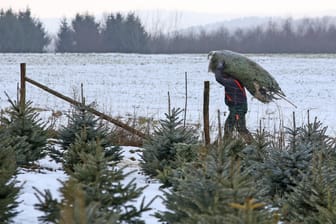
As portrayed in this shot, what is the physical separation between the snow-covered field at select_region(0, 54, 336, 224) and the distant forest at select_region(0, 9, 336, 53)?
33722 millimetres

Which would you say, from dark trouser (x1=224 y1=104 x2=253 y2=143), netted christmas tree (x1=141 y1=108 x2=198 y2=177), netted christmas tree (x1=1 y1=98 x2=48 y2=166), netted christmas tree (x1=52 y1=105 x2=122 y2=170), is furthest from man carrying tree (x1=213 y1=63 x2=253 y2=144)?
netted christmas tree (x1=1 y1=98 x2=48 y2=166)

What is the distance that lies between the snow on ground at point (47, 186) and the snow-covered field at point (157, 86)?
1254 mm

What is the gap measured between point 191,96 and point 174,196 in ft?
76.8

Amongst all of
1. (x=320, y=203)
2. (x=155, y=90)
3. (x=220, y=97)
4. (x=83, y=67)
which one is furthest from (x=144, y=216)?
(x=83, y=67)

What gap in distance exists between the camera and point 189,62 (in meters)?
46.4

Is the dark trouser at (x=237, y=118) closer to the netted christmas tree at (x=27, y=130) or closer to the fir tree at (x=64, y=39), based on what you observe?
the netted christmas tree at (x=27, y=130)

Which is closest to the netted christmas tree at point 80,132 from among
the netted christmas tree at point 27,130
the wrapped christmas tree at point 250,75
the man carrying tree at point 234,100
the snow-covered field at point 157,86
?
the netted christmas tree at point 27,130

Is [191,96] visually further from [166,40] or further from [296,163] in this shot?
[166,40]

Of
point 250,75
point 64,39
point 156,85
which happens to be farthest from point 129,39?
point 250,75

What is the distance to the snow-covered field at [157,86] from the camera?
68.3ft

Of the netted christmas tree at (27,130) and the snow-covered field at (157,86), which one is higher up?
the netted christmas tree at (27,130)

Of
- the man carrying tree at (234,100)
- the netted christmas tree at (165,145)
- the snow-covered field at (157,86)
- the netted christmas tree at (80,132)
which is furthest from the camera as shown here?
the snow-covered field at (157,86)

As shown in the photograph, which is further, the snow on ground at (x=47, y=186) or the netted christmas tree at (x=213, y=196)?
the snow on ground at (x=47, y=186)

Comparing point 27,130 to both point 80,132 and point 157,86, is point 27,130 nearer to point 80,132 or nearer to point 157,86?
point 80,132
